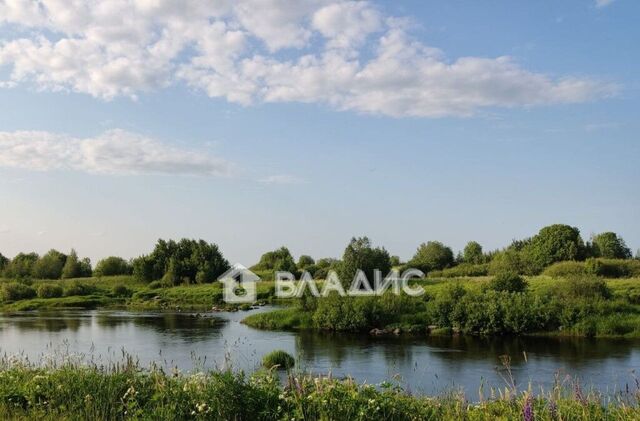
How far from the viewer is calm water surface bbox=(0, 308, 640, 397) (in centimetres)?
1916

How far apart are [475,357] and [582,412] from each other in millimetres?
17022

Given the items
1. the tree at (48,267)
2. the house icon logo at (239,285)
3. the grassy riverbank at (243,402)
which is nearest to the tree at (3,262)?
the tree at (48,267)

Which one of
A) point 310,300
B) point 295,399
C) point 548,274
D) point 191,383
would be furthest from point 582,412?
point 548,274

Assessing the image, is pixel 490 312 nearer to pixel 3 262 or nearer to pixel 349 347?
pixel 349 347

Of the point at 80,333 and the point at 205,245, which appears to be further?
the point at 205,245

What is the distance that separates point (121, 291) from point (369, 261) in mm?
35564

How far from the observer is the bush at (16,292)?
59878 mm

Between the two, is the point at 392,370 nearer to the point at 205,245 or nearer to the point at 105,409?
the point at 105,409

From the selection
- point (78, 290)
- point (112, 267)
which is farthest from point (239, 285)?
point (112, 267)

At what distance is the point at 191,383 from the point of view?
8117 mm

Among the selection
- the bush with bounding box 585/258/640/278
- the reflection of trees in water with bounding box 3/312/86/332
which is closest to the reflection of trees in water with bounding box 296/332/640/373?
the reflection of trees in water with bounding box 3/312/86/332

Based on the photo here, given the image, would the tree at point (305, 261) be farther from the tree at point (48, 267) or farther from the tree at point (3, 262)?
the tree at point (3, 262)

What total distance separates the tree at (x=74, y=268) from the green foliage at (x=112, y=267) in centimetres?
231

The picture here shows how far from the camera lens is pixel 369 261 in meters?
42.4
